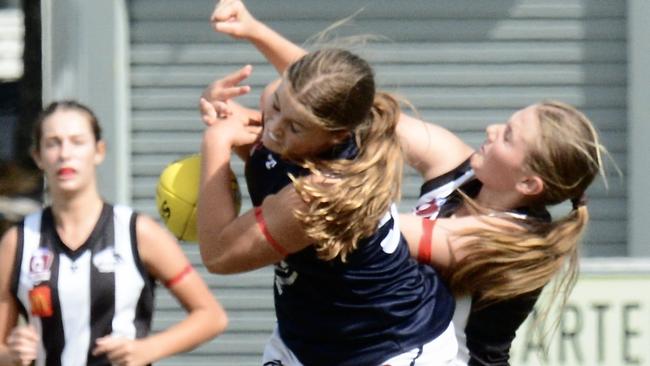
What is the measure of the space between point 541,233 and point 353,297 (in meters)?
0.54

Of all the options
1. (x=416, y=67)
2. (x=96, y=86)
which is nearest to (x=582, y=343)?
(x=416, y=67)

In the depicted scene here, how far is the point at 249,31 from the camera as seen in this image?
393cm

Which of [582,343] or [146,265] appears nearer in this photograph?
[146,265]

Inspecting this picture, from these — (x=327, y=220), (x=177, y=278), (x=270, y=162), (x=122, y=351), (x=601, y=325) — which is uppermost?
(x=270, y=162)

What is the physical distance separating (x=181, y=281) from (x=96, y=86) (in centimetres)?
310

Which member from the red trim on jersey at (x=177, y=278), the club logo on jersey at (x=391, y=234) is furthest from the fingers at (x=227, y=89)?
the red trim on jersey at (x=177, y=278)

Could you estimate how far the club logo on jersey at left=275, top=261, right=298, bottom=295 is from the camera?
3801 millimetres

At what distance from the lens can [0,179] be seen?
23.8 feet

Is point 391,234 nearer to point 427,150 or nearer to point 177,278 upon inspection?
point 427,150

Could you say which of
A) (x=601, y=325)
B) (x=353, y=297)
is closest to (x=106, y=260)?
(x=353, y=297)

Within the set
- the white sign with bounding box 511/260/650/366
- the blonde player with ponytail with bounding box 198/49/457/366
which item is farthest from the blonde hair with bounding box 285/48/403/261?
the white sign with bounding box 511/260/650/366

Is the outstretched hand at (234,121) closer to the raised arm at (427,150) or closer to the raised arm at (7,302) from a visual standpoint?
the raised arm at (427,150)

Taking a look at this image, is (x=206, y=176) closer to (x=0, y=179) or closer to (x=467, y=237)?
(x=467, y=237)

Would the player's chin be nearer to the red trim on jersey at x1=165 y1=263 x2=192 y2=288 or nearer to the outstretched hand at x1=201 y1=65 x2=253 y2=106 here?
the outstretched hand at x1=201 y1=65 x2=253 y2=106
